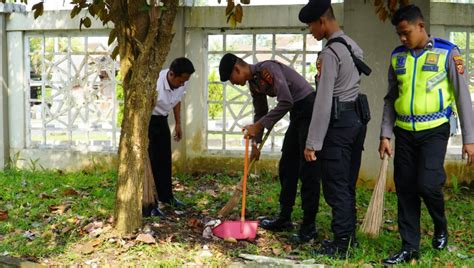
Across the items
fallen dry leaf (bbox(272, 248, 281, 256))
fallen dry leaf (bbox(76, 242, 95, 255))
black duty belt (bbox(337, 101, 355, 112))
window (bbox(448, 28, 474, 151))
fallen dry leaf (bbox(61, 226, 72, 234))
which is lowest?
fallen dry leaf (bbox(272, 248, 281, 256))

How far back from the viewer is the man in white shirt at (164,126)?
6121mm

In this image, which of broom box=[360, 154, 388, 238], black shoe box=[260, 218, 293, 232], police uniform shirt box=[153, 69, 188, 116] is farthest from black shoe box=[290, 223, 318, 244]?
police uniform shirt box=[153, 69, 188, 116]

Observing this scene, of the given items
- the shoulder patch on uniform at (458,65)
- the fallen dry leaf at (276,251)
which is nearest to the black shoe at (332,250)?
the fallen dry leaf at (276,251)

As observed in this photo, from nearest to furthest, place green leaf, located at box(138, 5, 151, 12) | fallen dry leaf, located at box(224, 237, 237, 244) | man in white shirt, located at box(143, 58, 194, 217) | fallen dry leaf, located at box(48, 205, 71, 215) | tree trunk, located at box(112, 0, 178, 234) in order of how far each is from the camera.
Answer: green leaf, located at box(138, 5, 151, 12) → tree trunk, located at box(112, 0, 178, 234) → fallen dry leaf, located at box(224, 237, 237, 244) → man in white shirt, located at box(143, 58, 194, 217) → fallen dry leaf, located at box(48, 205, 71, 215)

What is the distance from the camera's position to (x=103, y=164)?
344 inches

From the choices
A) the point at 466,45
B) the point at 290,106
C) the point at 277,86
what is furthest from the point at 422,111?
the point at 466,45

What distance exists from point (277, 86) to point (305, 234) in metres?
1.28

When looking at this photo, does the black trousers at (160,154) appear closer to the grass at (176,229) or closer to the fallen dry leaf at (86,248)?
the grass at (176,229)

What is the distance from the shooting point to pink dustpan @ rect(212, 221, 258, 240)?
530 centimetres

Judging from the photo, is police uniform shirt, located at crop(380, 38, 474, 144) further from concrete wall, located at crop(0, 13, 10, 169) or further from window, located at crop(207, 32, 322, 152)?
concrete wall, located at crop(0, 13, 10, 169)

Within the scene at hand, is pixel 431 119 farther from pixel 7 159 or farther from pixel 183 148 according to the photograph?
pixel 7 159

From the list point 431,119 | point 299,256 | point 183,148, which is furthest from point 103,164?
point 431,119

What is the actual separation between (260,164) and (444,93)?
13.2 feet

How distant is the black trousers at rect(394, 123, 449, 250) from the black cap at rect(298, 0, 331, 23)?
1.04 m
